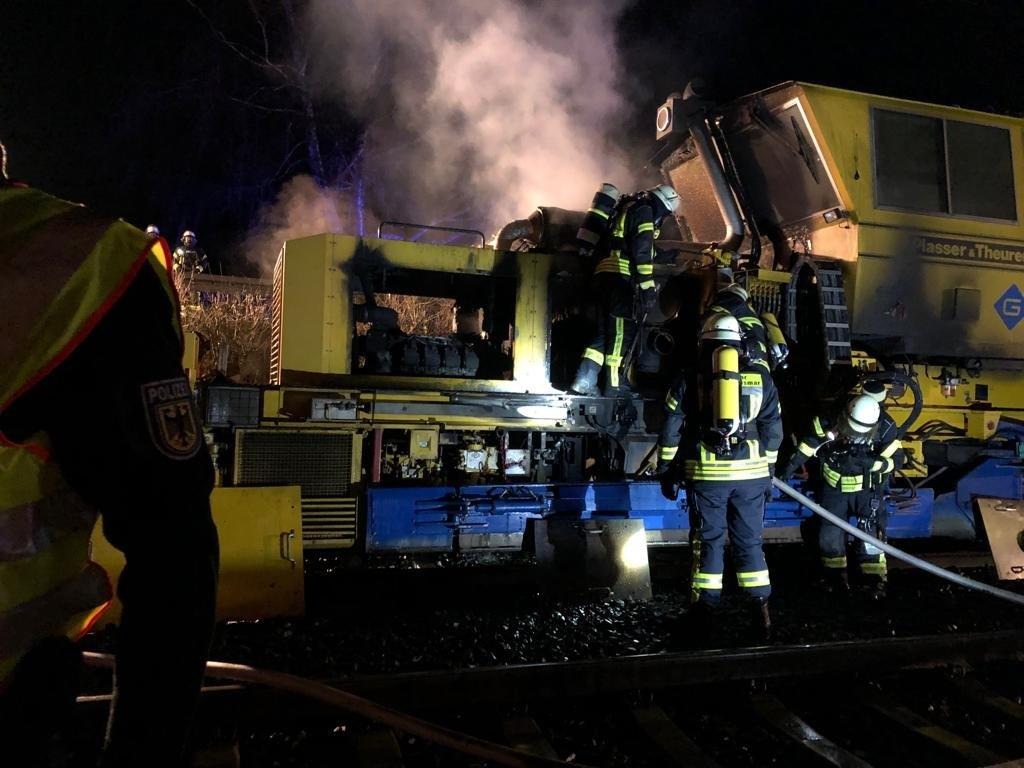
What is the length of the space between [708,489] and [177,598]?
4.11m

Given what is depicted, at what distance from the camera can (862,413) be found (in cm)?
535

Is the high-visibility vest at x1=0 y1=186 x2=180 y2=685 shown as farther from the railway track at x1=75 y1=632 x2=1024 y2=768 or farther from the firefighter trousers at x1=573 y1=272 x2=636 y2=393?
the firefighter trousers at x1=573 y1=272 x2=636 y2=393

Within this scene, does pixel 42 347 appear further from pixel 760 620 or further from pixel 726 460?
pixel 760 620

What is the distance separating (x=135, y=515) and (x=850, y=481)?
5.69 m

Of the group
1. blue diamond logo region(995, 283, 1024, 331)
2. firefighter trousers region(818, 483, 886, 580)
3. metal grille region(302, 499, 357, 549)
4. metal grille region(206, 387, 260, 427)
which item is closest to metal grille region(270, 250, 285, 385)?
metal grille region(206, 387, 260, 427)

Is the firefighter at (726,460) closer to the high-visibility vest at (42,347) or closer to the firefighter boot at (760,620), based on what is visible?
the firefighter boot at (760,620)

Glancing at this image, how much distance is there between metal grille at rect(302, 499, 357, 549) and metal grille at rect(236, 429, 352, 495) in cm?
6

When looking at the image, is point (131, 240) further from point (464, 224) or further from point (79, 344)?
point (464, 224)

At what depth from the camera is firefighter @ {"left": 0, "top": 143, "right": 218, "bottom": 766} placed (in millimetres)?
953

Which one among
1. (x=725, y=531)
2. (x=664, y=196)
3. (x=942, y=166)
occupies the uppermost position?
(x=942, y=166)

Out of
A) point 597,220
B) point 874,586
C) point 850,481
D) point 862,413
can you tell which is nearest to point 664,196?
point 597,220

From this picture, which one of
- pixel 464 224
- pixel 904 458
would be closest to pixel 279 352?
pixel 904 458

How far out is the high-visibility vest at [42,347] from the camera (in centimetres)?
95

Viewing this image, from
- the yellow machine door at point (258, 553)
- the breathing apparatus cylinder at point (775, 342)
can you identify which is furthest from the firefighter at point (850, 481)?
the yellow machine door at point (258, 553)
